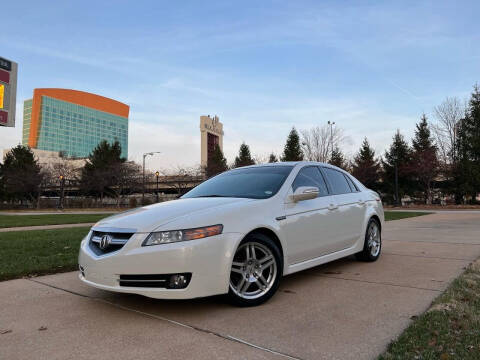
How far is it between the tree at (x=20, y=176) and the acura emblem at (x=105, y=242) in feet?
169

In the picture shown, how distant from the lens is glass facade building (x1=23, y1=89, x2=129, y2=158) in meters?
132

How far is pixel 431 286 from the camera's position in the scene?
4.33 m

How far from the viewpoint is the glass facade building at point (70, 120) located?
433 ft

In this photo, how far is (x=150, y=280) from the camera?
324 cm

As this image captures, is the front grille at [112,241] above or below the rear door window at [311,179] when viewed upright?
below

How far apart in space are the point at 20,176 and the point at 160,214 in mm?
53164

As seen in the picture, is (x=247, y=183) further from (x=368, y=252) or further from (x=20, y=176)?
(x=20, y=176)

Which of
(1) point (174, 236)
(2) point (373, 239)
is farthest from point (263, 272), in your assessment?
(2) point (373, 239)

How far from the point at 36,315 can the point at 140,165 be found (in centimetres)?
5071

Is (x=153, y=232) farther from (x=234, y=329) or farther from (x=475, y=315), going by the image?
(x=475, y=315)

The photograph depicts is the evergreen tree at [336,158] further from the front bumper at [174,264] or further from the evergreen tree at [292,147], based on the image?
the front bumper at [174,264]

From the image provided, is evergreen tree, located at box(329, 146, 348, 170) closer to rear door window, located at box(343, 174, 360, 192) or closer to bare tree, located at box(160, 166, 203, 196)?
bare tree, located at box(160, 166, 203, 196)

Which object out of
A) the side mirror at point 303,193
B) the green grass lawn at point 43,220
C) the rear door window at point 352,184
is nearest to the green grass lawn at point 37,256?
the side mirror at point 303,193

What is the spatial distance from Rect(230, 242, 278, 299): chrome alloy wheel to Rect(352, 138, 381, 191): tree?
42.6 m
